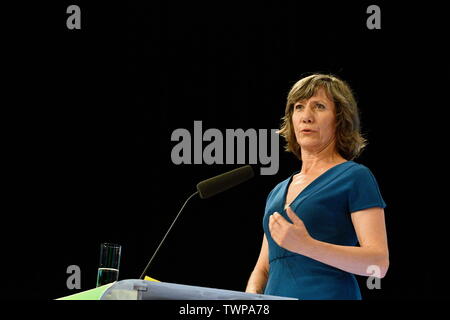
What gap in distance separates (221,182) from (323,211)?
31cm

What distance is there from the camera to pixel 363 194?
1.58 m

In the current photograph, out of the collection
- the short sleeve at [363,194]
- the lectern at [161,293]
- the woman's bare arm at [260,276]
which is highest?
the short sleeve at [363,194]

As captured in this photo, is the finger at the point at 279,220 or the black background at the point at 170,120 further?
the black background at the point at 170,120

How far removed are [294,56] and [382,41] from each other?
0.47 metres

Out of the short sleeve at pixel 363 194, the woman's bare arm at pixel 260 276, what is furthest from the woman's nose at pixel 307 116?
the woman's bare arm at pixel 260 276

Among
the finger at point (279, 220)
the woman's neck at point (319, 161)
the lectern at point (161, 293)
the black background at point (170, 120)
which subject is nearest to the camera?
the lectern at point (161, 293)

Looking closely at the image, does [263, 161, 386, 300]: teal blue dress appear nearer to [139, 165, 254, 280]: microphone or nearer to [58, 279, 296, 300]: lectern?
[139, 165, 254, 280]: microphone

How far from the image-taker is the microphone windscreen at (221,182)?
1472mm

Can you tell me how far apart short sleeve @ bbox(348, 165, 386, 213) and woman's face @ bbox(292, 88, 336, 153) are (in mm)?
202

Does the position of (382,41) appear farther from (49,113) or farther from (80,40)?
(49,113)

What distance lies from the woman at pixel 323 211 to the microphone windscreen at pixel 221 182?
0.16 metres

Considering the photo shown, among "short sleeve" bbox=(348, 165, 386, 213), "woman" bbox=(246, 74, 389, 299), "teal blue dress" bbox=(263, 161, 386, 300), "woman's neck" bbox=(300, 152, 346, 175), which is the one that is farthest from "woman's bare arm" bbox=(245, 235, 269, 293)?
"short sleeve" bbox=(348, 165, 386, 213)

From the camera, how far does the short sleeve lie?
Answer: 5.11 ft

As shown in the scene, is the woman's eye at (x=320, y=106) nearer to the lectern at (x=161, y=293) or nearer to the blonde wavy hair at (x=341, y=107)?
the blonde wavy hair at (x=341, y=107)
